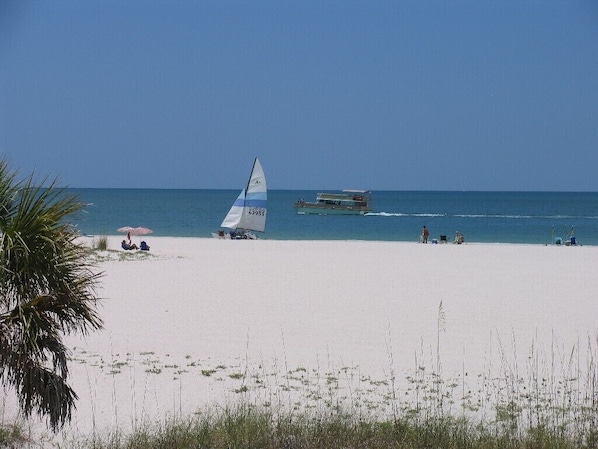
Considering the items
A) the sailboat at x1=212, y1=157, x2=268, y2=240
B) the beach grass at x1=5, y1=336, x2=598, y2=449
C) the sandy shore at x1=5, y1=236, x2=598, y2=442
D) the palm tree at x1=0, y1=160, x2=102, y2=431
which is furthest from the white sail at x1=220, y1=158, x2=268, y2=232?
the palm tree at x1=0, y1=160, x2=102, y2=431

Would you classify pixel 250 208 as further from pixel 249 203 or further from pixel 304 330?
pixel 304 330

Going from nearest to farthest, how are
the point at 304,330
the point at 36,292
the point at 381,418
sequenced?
the point at 36,292
the point at 381,418
the point at 304,330

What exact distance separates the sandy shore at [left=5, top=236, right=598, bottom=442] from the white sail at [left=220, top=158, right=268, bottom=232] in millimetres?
21038

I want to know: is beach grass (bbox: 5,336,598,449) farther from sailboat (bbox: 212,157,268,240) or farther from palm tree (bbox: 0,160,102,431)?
sailboat (bbox: 212,157,268,240)

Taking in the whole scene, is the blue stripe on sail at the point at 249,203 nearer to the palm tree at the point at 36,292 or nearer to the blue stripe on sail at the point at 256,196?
the blue stripe on sail at the point at 256,196

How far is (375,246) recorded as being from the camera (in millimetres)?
34812

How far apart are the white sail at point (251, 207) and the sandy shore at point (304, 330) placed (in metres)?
21.0

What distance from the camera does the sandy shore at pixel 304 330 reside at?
27.2 feet

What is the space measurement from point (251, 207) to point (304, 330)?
3389cm

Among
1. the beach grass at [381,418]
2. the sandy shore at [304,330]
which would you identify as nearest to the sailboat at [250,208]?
the sandy shore at [304,330]

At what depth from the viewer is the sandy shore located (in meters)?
8.28

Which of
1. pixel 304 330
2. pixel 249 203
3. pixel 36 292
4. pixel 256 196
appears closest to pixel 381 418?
pixel 36 292

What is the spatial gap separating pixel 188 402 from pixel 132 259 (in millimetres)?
16216

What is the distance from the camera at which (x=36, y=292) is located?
18.0ft
